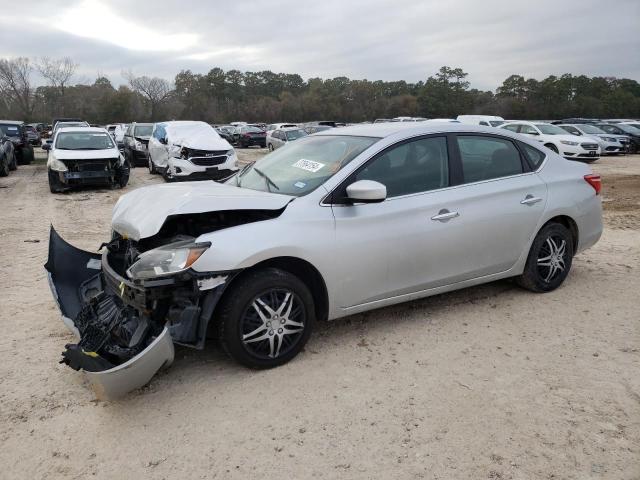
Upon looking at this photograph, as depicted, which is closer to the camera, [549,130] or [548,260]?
[548,260]

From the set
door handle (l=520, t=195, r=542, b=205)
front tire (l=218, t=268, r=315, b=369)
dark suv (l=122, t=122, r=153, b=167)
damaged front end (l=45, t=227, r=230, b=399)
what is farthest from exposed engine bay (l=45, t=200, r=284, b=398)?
dark suv (l=122, t=122, r=153, b=167)

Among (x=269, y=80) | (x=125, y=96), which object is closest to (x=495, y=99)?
(x=269, y=80)

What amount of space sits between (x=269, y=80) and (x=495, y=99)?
4187 cm

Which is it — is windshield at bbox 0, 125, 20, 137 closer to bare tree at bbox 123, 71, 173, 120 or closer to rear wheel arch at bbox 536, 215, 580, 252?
rear wheel arch at bbox 536, 215, 580, 252

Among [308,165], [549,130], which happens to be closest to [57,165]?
[308,165]

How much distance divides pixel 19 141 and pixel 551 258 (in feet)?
68.0

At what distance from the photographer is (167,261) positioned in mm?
3166

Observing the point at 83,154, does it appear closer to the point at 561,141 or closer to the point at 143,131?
the point at 143,131

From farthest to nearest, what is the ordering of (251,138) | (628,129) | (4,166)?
1. (251,138)
2. (628,129)
3. (4,166)

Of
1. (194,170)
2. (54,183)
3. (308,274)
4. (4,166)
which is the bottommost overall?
(54,183)

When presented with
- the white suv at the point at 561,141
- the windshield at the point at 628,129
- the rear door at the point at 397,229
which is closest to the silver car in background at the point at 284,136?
the white suv at the point at 561,141

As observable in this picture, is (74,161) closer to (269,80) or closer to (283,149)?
(283,149)

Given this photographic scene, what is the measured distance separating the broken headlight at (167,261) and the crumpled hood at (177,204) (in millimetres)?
192

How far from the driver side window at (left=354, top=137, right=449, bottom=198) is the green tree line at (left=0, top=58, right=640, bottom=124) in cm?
6719
